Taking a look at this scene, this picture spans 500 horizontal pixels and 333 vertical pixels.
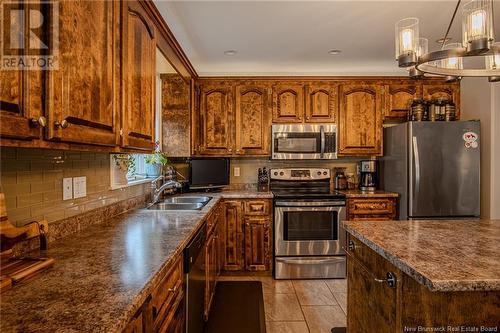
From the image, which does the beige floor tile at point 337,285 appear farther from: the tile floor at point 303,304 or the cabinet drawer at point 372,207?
the cabinet drawer at point 372,207

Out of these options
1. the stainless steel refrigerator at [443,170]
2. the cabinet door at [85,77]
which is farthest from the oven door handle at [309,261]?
the cabinet door at [85,77]

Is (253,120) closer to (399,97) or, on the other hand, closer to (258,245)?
(258,245)

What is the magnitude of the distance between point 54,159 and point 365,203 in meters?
3.05

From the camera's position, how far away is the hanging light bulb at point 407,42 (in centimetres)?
164

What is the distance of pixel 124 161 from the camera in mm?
2299

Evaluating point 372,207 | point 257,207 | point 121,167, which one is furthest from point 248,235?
point 121,167

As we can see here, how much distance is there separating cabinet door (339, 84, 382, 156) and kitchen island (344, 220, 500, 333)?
6.91 ft

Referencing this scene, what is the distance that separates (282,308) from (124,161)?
1835 millimetres

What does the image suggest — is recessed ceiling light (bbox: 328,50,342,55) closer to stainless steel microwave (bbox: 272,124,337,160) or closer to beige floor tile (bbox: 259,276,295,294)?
stainless steel microwave (bbox: 272,124,337,160)

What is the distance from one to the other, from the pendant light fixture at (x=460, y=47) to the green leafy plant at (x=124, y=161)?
6.15 feet

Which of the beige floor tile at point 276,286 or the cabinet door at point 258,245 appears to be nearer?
the beige floor tile at point 276,286

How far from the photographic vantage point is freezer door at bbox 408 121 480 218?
3.27m

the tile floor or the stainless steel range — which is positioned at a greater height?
the stainless steel range

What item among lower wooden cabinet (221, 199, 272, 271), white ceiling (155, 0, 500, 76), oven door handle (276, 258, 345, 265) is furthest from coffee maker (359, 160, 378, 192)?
lower wooden cabinet (221, 199, 272, 271)
